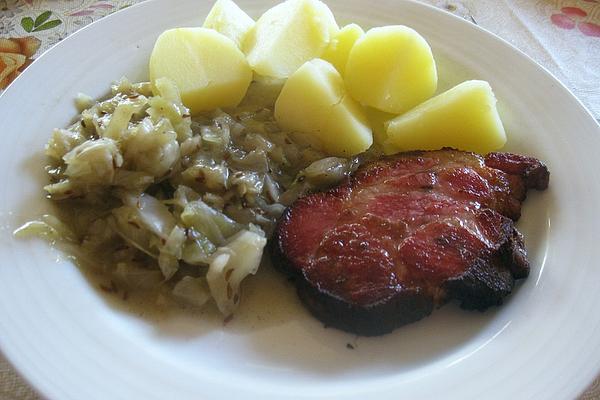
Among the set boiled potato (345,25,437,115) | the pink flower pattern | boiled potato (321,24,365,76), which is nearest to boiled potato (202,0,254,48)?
boiled potato (321,24,365,76)

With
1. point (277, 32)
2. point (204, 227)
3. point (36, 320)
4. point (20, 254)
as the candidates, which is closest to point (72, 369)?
point (36, 320)

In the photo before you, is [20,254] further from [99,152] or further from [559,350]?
[559,350]

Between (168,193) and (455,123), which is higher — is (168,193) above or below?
below

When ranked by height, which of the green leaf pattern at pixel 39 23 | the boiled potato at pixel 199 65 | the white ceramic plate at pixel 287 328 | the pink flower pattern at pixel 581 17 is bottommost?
the green leaf pattern at pixel 39 23

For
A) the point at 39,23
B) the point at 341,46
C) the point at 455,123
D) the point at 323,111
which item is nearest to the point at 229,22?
the point at 341,46

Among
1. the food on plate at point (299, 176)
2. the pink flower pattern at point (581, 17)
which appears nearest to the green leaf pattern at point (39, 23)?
the food on plate at point (299, 176)

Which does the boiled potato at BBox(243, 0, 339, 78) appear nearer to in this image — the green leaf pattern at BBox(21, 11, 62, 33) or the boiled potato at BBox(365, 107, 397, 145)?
the boiled potato at BBox(365, 107, 397, 145)

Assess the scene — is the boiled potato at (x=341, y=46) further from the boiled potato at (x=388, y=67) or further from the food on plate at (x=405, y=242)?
the food on plate at (x=405, y=242)

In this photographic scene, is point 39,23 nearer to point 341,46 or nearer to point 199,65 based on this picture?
point 199,65
